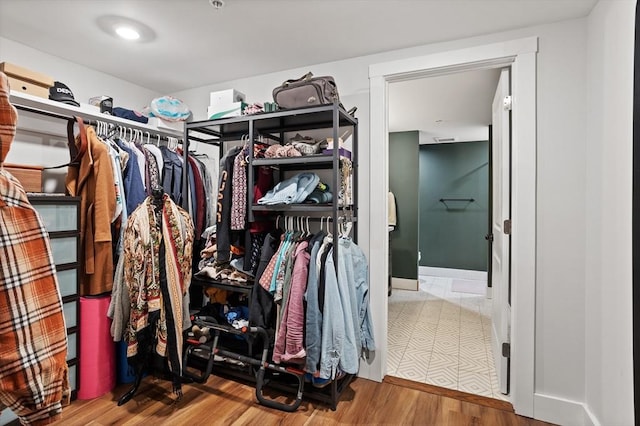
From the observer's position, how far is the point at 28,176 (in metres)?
1.98

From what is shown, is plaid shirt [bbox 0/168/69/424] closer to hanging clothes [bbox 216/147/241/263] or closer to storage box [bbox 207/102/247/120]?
hanging clothes [bbox 216/147/241/263]

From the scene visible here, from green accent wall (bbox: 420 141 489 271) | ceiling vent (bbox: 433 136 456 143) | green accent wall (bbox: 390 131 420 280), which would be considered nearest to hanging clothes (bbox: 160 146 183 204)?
green accent wall (bbox: 390 131 420 280)

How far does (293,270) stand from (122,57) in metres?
2.01

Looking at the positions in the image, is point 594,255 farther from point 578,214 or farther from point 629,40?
point 629,40

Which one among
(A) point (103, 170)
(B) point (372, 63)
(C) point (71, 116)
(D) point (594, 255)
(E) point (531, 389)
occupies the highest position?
(B) point (372, 63)

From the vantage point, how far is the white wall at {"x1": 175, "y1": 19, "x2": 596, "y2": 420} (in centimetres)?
196

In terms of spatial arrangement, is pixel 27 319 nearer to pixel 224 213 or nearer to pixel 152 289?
pixel 152 289

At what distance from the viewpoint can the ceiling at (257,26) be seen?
1858 millimetres

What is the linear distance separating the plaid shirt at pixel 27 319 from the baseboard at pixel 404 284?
476cm

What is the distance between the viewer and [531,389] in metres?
2.04

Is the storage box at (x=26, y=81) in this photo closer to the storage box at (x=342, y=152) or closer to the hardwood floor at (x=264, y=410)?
the storage box at (x=342, y=152)

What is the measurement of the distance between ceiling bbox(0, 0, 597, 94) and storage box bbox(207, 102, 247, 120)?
339mm

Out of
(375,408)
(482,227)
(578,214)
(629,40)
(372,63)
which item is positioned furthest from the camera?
(482,227)

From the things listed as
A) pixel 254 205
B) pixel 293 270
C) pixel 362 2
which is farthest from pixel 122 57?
pixel 293 270
